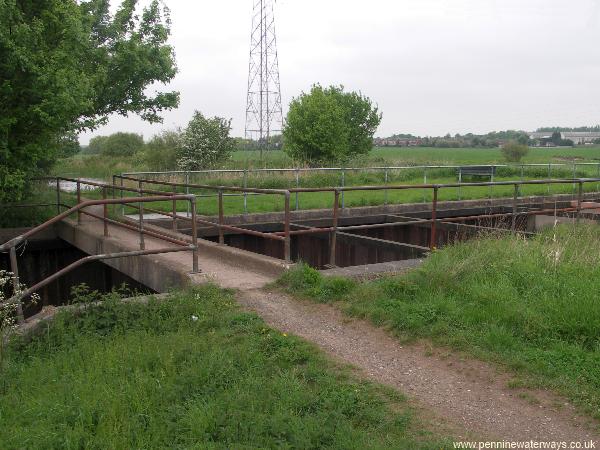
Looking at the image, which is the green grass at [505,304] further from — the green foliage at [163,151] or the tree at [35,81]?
the green foliage at [163,151]

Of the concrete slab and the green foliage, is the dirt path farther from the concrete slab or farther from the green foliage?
the green foliage

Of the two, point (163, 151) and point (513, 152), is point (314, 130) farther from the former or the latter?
point (513, 152)

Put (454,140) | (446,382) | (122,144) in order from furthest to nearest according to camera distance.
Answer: (454,140) < (122,144) < (446,382)

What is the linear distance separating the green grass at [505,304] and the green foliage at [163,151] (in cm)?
2498

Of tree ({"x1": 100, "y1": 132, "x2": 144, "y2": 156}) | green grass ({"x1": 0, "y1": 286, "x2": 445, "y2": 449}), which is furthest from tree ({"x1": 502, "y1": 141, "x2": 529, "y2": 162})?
green grass ({"x1": 0, "y1": 286, "x2": 445, "y2": 449})

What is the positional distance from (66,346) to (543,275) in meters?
5.36

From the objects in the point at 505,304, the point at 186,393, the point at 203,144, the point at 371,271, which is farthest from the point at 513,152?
the point at 186,393

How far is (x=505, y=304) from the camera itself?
19.2 ft

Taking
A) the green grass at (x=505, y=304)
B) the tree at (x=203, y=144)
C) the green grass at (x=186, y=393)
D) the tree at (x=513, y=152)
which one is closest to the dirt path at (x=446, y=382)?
the green grass at (x=505, y=304)

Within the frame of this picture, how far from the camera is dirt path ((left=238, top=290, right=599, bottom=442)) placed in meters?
3.93

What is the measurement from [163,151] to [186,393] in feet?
95.5

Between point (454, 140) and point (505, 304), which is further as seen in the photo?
point (454, 140)

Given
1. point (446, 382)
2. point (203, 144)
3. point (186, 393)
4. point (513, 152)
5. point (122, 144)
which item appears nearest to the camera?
point (186, 393)

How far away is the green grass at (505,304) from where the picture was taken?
4.81 m
